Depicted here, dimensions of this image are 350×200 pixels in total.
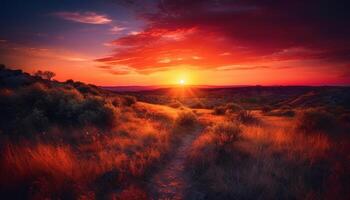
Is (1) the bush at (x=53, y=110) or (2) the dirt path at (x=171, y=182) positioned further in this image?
(1) the bush at (x=53, y=110)

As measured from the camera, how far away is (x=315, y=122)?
1009cm

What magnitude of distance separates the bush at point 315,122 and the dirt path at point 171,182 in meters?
7.53

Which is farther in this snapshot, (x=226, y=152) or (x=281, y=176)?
(x=226, y=152)

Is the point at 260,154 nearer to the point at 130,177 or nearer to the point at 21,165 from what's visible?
the point at 130,177

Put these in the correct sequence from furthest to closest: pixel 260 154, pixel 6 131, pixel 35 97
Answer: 1. pixel 35 97
2. pixel 6 131
3. pixel 260 154

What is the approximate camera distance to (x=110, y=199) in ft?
14.1

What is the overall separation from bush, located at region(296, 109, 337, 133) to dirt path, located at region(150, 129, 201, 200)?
7531mm

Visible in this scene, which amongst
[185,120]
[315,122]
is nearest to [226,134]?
[315,122]

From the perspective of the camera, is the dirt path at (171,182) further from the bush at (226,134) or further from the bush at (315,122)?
the bush at (315,122)

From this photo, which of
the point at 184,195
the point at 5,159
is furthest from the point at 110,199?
the point at 5,159

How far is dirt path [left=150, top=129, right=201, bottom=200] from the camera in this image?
15.5 feet

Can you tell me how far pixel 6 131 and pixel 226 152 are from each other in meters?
8.65

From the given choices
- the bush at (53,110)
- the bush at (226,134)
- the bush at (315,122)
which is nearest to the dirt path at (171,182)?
the bush at (226,134)

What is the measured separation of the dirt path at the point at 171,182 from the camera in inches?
186
